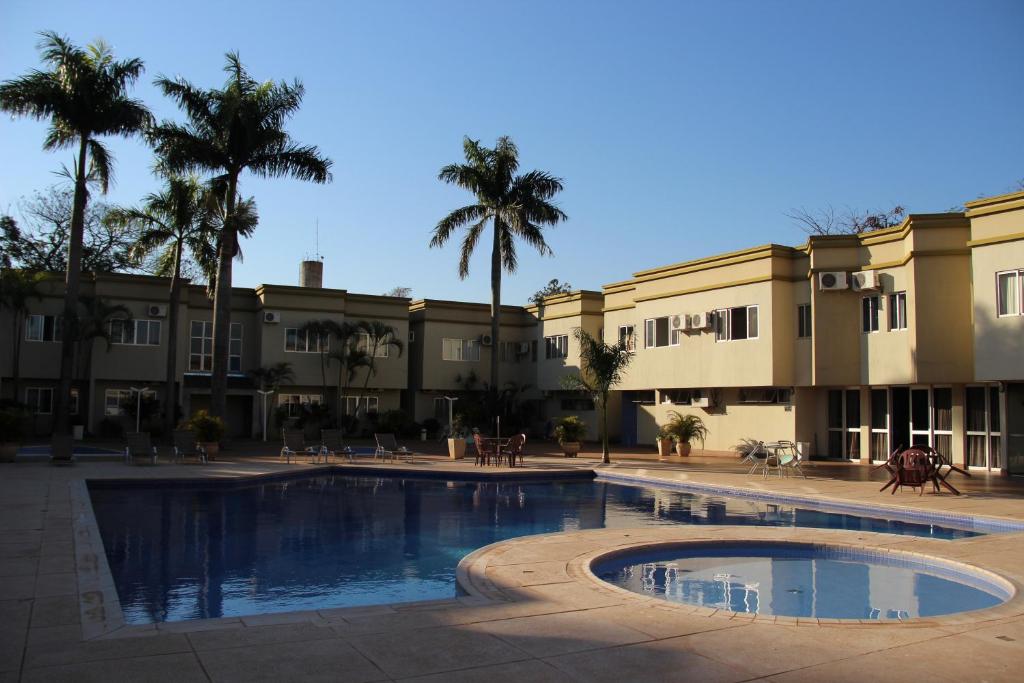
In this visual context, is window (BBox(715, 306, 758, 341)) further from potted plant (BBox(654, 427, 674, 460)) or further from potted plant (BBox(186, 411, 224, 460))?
potted plant (BBox(186, 411, 224, 460))

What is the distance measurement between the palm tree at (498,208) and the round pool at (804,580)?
21823 mm

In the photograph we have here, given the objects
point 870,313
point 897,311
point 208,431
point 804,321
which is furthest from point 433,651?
point 804,321

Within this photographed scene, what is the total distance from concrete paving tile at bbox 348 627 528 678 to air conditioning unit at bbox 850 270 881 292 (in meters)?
20.0

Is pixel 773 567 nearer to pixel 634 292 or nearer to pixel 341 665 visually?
pixel 341 665

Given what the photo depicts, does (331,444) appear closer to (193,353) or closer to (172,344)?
(172,344)

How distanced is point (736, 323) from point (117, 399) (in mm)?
24046

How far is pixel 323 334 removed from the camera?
3494 centimetres

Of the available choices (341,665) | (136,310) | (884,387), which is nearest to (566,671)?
(341,665)

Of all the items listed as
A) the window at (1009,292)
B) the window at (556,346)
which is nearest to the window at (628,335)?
the window at (556,346)

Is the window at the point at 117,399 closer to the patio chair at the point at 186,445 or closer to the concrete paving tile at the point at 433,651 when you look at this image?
the patio chair at the point at 186,445

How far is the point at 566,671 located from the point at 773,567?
5.78m

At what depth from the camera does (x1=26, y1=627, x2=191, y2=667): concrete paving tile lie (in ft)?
17.9

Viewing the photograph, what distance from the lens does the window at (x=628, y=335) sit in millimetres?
31656

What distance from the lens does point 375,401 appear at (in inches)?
1475
